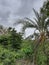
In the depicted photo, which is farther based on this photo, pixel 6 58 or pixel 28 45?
pixel 28 45

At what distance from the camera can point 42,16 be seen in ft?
70.1

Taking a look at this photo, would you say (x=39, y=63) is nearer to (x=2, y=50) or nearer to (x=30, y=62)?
(x=30, y=62)

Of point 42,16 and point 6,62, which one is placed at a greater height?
point 42,16

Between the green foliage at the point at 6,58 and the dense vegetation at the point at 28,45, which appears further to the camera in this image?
the green foliage at the point at 6,58

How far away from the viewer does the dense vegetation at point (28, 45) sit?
16.8 meters

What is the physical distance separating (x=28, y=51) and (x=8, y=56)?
9.32 feet

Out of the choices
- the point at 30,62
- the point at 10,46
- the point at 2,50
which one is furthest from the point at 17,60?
the point at 30,62

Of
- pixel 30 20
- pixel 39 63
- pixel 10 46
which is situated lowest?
pixel 39 63

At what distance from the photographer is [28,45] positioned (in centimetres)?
2398

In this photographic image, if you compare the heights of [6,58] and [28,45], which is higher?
[28,45]

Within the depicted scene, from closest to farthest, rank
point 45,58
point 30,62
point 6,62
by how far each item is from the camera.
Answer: point 30,62, point 45,58, point 6,62

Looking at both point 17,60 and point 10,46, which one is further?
point 10,46

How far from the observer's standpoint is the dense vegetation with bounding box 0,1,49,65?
1678cm

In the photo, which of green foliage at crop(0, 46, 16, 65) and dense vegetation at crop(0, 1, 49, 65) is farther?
green foliage at crop(0, 46, 16, 65)
